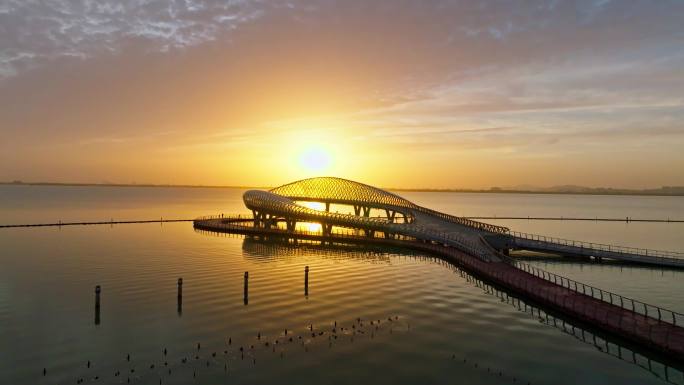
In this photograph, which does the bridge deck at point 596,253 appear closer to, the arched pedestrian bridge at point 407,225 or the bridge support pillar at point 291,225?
the arched pedestrian bridge at point 407,225

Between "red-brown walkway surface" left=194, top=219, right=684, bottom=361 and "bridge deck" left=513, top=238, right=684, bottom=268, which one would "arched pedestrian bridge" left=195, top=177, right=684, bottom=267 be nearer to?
"bridge deck" left=513, top=238, right=684, bottom=268

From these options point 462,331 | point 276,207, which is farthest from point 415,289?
point 276,207

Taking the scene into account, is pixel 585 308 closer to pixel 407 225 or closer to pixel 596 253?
pixel 596 253

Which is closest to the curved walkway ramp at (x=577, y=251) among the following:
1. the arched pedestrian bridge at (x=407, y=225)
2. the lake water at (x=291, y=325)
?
the arched pedestrian bridge at (x=407, y=225)

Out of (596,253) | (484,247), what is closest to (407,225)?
(484,247)

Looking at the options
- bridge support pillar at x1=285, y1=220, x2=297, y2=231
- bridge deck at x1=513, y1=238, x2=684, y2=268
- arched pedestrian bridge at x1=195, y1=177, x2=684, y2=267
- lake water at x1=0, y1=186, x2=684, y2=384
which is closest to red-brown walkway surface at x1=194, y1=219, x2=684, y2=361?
lake water at x1=0, y1=186, x2=684, y2=384

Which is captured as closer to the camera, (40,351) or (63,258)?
(40,351)

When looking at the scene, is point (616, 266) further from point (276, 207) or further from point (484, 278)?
point (276, 207)

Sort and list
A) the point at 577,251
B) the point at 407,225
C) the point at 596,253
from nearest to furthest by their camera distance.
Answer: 1. the point at 596,253
2. the point at 577,251
3. the point at 407,225
